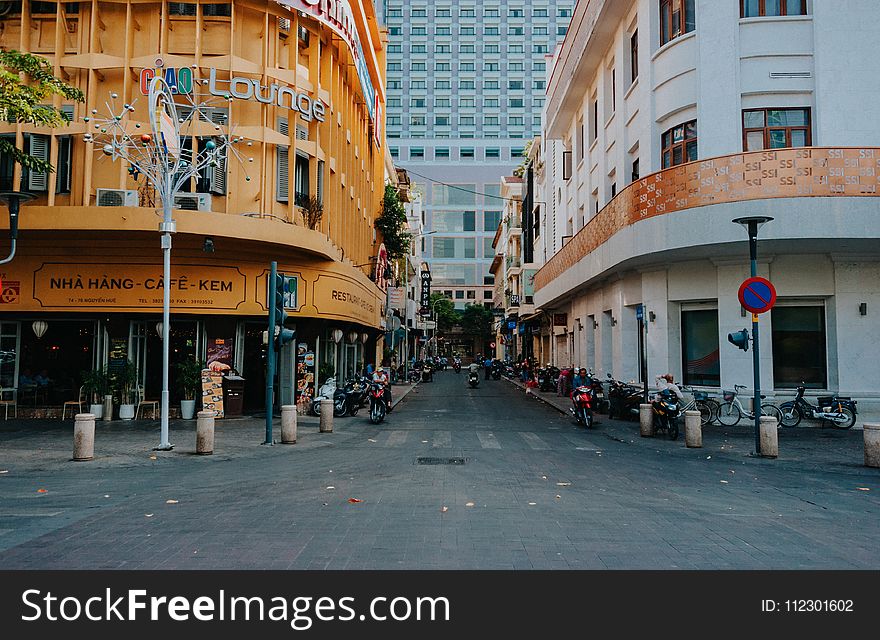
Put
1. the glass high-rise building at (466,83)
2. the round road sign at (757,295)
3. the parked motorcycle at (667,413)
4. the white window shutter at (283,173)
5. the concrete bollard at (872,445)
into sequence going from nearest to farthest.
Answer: the concrete bollard at (872,445) → the round road sign at (757,295) → the parked motorcycle at (667,413) → the white window shutter at (283,173) → the glass high-rise building at (466,83)

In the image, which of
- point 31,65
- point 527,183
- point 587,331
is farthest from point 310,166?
point 527,183

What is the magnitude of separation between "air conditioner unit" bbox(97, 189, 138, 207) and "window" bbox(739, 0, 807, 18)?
16.3 m

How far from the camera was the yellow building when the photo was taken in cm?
1730

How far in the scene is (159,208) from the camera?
52.5 ft

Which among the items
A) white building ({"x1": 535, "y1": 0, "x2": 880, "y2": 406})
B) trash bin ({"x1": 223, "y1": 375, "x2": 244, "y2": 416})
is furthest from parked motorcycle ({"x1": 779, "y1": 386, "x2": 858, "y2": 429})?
trash bin ({"x1": 223, "y1": 375, "x2": 244, "y2": 416})

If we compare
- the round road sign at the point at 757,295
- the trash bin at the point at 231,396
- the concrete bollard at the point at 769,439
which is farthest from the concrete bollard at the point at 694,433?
the trash bin at the point at 231,396

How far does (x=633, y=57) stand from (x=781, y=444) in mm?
13757

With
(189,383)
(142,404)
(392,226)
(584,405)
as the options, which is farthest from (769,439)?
(392,226)

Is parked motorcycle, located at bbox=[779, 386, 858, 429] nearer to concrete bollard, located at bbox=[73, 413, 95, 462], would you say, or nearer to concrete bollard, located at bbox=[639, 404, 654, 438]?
concrete bollard, located at bbox=[639, 404, 654, 438]

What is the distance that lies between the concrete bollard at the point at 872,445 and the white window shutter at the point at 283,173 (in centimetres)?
1491

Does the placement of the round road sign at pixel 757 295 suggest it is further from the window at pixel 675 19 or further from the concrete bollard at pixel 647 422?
the window at pixel 675 19

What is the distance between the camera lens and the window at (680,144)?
17.7 metres

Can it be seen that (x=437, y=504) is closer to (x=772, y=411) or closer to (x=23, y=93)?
(x=23, y=93)

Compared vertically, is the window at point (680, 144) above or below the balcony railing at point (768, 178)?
above
